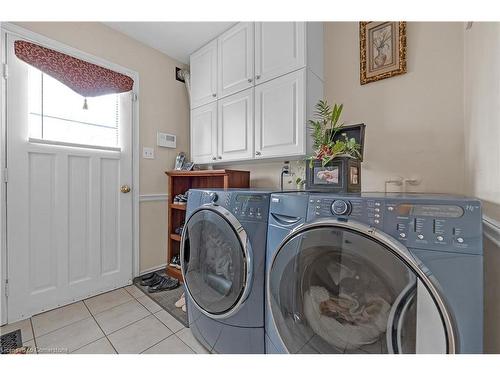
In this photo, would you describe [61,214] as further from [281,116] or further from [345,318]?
[345,318]

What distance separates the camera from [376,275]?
68 centimetres

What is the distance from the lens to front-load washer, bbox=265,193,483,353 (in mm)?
589

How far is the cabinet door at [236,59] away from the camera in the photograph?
5.79 ft

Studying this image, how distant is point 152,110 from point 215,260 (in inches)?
73.7

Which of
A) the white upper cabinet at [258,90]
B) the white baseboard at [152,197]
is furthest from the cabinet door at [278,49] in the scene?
the white baseboard at [152,197]

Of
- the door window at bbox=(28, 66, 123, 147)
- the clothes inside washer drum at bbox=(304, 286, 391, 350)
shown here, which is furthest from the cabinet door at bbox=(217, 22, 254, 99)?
the clothes inside washer drum at bbox=(304, 286, 391, 350)

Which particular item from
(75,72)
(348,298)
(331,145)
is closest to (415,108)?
(331,145)

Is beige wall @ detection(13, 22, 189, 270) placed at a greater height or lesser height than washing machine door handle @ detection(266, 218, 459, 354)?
greater

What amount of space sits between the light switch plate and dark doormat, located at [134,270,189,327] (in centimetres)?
127

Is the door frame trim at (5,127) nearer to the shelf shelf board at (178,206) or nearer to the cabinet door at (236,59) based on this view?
the shelf shelf board at (178,206)

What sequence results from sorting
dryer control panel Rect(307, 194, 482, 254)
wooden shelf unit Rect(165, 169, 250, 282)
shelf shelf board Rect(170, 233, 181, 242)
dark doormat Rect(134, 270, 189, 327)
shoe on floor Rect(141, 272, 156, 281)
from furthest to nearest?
shelf shelf board Rect(170, 233, 181, 242)
shoe on floor Rect(141, 272, 156, 281)
wooden shelf unit Rect(165, 169, 250, 282)
dark doormat Rect(134, 270, 189, 327)
dryer control panel Rect(307, 194, 482, 254)

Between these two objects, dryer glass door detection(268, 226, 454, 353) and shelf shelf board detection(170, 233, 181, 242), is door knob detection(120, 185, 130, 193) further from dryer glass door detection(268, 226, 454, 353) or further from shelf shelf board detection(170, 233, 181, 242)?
dryer glass door detection(268, 226, 454, 353)

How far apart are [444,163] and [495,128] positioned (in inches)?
21.1

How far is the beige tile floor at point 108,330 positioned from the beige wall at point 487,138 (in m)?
1.40
